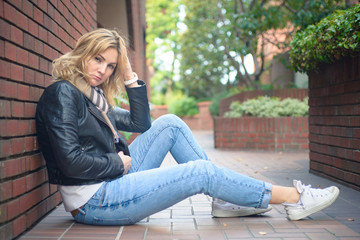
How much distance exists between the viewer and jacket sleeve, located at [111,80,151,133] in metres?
3.12

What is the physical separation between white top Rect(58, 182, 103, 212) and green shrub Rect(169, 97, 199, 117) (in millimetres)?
19904

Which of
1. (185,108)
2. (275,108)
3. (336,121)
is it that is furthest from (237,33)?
(185,108)

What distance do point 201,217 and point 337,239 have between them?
105 centimetres

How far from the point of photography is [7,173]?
7.44 ft

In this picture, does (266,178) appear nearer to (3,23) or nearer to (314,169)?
(314,169)

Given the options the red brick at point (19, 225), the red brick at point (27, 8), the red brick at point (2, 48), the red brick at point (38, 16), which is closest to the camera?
the red brick at point (2, 48)

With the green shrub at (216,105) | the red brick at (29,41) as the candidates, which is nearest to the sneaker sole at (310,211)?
the red brick at (29,41)

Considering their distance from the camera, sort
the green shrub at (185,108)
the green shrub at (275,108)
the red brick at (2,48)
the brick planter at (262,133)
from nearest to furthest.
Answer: the red brick at (2,48), the brick planter at (262,133), the green shrub at (275,108), the green shrub at (185,108)

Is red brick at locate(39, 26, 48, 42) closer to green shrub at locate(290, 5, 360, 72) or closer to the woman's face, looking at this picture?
the woman's face

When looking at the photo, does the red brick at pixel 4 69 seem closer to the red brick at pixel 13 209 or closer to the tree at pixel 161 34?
the red brick at pixel 13 209

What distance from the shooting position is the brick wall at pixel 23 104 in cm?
224

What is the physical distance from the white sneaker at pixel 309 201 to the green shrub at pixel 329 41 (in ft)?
5.03

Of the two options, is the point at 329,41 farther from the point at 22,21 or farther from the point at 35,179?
the point at 35,179

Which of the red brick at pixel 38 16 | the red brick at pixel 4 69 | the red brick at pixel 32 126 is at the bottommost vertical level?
the red brick at pixel 32 126
